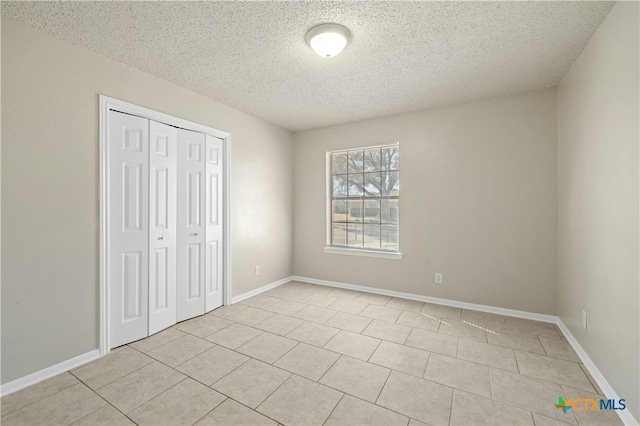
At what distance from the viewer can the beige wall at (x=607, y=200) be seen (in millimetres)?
1641

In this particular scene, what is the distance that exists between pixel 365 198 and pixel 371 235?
591mm

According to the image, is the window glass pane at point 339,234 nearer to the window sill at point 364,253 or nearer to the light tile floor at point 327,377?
the window sill at point 364,253

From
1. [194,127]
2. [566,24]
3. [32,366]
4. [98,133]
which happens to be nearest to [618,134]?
[566,24]

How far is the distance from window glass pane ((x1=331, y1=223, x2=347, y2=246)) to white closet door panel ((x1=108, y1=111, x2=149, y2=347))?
2750mm

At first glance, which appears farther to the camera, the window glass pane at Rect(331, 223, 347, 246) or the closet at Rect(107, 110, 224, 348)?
the window glass pane at Rect(331, 223, 347, 246)

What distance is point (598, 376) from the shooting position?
2002mm

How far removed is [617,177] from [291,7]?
7.97ft

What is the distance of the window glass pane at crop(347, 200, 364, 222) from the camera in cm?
441

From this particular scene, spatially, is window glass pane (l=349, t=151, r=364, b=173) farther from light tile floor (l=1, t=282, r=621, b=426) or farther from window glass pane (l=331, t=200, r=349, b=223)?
light tile floor (l=1, t=282, r=621, b=426)

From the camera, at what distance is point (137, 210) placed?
2689 millimetres

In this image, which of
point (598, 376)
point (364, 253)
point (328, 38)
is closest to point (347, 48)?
point (328, 38)

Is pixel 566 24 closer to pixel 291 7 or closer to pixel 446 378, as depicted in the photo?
pixel 291 7

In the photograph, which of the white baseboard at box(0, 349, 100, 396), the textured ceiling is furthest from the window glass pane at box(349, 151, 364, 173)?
the white baseboard at box(0, 349, 100, 396)

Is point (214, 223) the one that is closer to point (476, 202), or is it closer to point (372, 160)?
point (372, 160)
